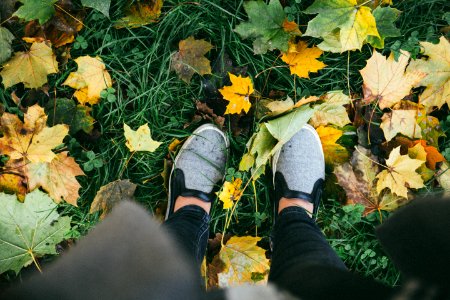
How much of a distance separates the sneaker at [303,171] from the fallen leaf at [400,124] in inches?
10.1

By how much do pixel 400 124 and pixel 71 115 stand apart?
1263 mm

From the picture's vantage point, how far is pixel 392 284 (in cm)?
162

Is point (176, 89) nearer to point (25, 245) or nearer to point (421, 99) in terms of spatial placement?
point (25, 245)

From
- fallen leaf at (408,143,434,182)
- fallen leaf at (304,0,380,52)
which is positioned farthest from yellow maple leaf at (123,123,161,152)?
fallen leaf at (408,143,434,182)

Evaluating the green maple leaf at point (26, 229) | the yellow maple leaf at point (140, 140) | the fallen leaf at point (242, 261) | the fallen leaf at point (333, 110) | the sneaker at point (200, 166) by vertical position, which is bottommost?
the fallen leaf at point (242, 261)

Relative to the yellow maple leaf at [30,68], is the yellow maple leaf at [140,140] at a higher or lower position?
lower

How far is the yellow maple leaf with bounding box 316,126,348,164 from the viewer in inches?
63.4

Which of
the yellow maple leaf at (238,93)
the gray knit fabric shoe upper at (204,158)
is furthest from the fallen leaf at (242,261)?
the yellow maple leaf at (238,93)

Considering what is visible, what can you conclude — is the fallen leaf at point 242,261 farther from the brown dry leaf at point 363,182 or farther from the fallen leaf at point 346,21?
the fallen leaf at point 346,21

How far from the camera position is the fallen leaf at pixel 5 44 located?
1.48 m

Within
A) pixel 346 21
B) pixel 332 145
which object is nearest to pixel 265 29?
pixel 346 21

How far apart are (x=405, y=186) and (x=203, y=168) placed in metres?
0.78

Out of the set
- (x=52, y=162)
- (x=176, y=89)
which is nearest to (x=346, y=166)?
(x=176, y=89)

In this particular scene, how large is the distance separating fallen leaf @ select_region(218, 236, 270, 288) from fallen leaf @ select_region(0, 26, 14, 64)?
1071 millimetres
